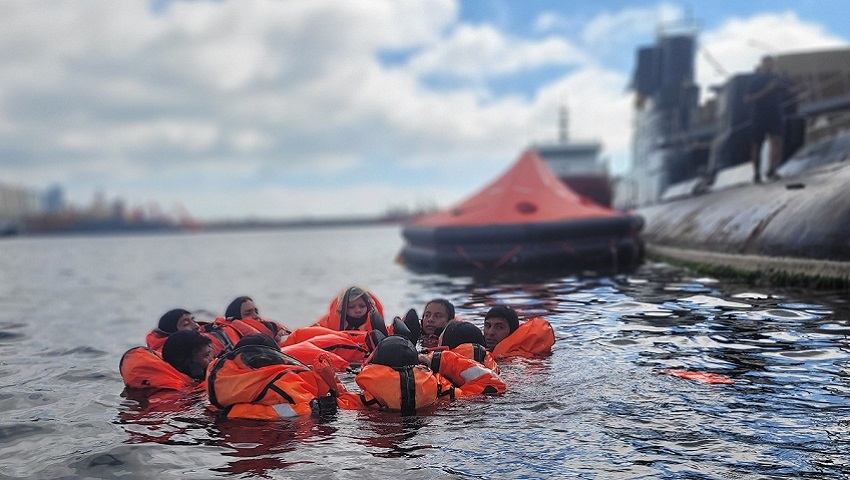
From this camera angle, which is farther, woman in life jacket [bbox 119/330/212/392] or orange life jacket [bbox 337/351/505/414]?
woman in life jacket [bbox 119/330/212/392]

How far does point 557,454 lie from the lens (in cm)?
446

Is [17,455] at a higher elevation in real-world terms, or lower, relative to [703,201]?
lower

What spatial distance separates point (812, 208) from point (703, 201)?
305 inches

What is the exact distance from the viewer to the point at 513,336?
25.4ft

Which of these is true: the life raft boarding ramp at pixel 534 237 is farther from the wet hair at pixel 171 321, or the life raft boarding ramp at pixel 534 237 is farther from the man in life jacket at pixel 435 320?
the wet hair at pixel 171 321

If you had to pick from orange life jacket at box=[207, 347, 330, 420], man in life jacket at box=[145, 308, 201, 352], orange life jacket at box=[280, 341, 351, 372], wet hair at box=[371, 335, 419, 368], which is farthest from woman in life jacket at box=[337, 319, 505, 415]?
man in life jacket at box=[145, 308, 201, 352]

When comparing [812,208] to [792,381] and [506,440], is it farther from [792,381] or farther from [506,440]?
[506,440]

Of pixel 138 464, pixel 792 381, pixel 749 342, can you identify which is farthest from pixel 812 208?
pixel 138 464

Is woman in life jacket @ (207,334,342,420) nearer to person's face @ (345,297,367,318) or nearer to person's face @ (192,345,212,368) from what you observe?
person's face @ (192,345,212,368)

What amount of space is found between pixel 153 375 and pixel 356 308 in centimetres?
261

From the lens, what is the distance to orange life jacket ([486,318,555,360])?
7.66m

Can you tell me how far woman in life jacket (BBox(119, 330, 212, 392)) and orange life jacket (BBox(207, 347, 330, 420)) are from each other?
1403 millimetres

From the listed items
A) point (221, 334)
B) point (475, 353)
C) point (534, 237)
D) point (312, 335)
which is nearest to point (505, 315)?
point (475, 353)

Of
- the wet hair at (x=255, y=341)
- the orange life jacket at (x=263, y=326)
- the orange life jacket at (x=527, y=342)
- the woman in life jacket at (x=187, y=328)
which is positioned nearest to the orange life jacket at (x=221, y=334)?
the woman in life jacket at (x=187, y=328)
